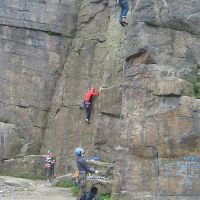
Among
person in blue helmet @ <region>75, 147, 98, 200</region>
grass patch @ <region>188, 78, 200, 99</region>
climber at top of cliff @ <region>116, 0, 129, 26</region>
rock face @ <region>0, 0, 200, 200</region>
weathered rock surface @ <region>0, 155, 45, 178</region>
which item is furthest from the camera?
weathered rock surface @ <region>0, 155, 45, 178</region>

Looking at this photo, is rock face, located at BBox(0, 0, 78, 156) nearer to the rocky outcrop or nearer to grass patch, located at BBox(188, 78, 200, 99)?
the rocky outcrop

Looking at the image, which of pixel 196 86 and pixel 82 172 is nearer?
pixel 82 172

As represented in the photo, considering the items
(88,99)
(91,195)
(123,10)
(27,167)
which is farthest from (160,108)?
(27,167)

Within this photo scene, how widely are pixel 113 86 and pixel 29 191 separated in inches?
228

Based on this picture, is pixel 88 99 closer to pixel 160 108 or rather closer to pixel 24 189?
pixel 24 189

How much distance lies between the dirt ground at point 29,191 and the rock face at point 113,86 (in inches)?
102

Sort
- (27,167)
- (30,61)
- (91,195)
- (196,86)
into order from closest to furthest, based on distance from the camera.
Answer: (91,195) < (196,86) < (27,167) < (30,61)

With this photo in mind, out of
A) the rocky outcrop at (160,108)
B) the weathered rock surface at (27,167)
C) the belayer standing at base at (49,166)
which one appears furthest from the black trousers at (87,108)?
the rocky outcrop at (160,108)

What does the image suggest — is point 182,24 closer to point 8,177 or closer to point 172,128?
point 172,128

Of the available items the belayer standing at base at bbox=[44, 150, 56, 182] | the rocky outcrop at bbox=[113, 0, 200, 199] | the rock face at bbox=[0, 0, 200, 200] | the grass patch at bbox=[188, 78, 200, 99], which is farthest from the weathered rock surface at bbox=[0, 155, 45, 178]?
the grass patch at bbox=[188, 78, 200, 99]

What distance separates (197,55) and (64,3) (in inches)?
499

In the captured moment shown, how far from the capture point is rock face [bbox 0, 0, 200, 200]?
1509cm

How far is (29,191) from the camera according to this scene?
1950 centimetres

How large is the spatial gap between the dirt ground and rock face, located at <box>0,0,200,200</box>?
8.47 ft
